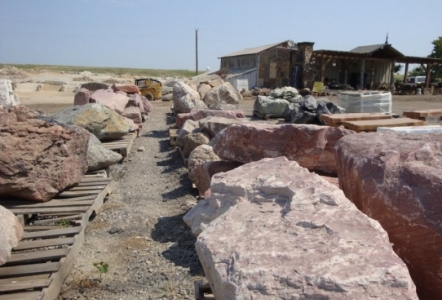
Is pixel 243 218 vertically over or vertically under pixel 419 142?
under

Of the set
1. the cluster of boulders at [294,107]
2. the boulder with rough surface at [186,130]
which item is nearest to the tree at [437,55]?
the cluster of boulders at [294,107]

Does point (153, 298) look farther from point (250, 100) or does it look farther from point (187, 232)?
point (250, 100)

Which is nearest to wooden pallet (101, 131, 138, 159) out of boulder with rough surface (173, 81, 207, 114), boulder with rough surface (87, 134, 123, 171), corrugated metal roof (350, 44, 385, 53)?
boulder with rough surface (87, 134, 123, 171)

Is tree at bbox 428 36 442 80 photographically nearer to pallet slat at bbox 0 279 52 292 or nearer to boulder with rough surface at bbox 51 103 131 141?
boulder with rough surface at bbox 51 103 131 141

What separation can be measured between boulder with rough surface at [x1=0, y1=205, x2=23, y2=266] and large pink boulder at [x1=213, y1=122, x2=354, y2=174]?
7.20 ft

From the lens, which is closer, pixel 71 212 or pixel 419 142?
pixel 419 142

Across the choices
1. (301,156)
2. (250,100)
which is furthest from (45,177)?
(250,100)

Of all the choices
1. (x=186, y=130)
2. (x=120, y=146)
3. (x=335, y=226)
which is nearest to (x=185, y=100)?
(x=186, y=130)

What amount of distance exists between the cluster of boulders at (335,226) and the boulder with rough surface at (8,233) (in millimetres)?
1486

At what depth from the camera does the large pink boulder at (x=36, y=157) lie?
389 cm

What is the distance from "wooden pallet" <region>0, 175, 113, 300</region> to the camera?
107 inches

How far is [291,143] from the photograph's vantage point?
388cm

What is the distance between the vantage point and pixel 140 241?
12.5 feet

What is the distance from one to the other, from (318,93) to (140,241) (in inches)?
760
